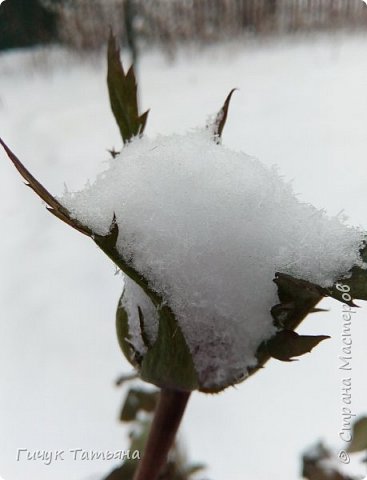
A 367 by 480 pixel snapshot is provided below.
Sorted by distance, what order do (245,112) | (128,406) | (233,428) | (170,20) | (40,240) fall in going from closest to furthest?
(128,406) < (233,428) < (40,240) < (245,112) < (170,20)

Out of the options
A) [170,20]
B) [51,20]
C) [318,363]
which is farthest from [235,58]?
[318,363]

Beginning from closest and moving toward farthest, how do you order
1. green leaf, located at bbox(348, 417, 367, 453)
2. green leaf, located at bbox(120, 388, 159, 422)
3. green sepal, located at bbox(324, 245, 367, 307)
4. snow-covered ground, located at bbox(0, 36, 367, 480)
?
green sepal, located at bbox(324, 245, 367, 307) < green leaf, located at bbox(348, 417, 367, 453) < green leaf, located at bbox(120, 388, 159, 422) < snow-covered ground, located at bbox(0, 36, 367, 480)

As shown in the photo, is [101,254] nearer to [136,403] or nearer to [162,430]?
[136,403]

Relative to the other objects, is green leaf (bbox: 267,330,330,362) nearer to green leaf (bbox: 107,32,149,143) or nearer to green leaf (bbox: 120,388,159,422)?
green leaf (bbox: 107,32,149,143)

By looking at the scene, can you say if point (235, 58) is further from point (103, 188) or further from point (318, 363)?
point (103, 188)

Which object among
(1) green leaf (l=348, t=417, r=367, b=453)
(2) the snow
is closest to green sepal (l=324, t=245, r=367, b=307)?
(2) the snow

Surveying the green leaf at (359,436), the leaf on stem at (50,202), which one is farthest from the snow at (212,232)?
the green leaf at (359,436)
